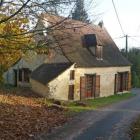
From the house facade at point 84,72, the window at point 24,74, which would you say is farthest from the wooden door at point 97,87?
the window at point 24,74

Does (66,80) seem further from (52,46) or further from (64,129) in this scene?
(52,46)

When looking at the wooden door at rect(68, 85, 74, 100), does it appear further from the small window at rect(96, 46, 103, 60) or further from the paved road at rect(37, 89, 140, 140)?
the paved road at rect(37, 89, 140, 140)

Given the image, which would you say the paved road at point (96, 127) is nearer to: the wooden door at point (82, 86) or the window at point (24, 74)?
the wooden door at point (82, 86)

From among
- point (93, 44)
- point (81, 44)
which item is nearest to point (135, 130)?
point (81, 44)

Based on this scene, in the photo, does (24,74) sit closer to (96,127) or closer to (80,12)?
(96,127)

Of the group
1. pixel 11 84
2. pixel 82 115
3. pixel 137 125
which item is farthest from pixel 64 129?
pixel 11 84

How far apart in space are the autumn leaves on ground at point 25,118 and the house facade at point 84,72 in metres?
4.29

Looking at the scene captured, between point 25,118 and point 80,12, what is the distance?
9.08m

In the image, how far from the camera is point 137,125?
20.9 m

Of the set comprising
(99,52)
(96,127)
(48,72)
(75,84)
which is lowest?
(96,127)

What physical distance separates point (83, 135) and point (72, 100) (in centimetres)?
1716

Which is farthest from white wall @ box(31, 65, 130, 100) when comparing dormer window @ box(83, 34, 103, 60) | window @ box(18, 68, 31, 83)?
window @ box(18, 68, 31, 83)

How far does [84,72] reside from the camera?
37094mm

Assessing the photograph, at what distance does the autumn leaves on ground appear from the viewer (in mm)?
17714
